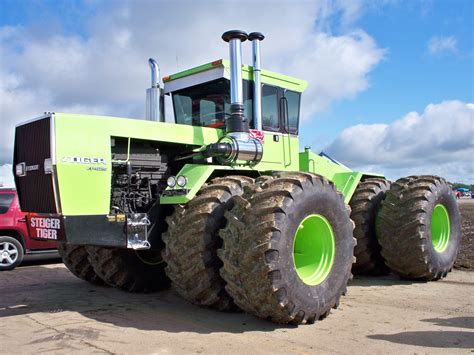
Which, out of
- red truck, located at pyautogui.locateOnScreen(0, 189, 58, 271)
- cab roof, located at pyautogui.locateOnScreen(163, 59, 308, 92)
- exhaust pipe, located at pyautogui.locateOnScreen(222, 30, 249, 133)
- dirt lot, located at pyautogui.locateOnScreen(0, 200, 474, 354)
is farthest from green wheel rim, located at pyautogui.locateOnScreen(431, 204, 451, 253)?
red truck, located at pyautogui.locateOnScreen(0, 189, 58, 271)

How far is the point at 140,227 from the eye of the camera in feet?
18.6

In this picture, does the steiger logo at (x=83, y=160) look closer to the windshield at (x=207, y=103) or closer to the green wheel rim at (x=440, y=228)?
the windshield at (x=207, y=103)

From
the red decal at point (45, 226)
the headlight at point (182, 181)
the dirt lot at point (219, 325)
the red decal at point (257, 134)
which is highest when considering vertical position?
the red decal at point (257, 134)

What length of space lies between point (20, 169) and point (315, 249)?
12.3ft

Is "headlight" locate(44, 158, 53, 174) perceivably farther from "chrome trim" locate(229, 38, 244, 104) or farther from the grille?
"chrome trim" locate(229, 38, 244, 104)

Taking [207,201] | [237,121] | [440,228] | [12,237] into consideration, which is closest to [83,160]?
[207,201]

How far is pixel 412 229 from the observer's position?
25.5ft

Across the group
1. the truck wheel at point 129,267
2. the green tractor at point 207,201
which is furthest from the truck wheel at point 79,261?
the truck wheel at point 129,267

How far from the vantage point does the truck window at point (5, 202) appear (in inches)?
440

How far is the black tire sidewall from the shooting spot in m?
5.25

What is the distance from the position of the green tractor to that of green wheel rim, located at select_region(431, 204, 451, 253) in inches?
43.7

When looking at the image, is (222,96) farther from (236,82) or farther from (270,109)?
(270,109)

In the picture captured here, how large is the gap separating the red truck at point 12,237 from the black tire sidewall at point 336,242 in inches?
294

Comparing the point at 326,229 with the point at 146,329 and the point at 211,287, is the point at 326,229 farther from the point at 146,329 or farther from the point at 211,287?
the point at 146,329
